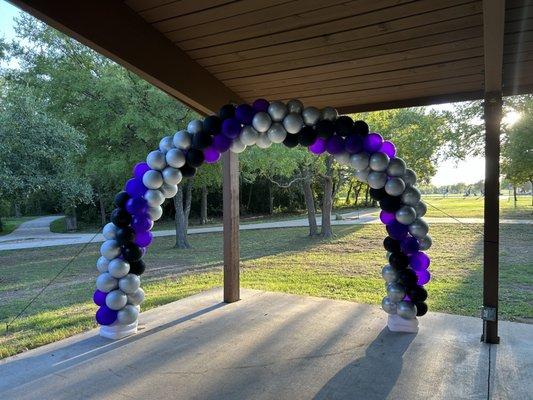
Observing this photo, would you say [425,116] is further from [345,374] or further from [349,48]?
[345,374]

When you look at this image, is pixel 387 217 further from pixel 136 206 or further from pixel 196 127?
pixel 136 206

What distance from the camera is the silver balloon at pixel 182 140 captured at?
13.3 feet

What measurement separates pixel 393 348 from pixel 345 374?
2.31 feet

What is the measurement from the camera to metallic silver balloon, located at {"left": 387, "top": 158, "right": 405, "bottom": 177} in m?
3.90

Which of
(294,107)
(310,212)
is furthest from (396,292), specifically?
(310,212)

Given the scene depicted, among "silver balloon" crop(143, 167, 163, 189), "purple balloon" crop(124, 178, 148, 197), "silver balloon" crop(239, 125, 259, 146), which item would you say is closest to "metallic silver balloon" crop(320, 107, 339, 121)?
"silver balloon" crop(239, 125, 259, 146)

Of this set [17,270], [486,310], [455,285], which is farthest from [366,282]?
[17,270]

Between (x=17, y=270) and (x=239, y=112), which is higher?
(x=239, y=112)

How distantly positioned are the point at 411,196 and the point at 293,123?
131 cm

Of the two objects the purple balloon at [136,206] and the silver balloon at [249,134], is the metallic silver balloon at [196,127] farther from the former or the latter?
the purple balloon at [136,206]

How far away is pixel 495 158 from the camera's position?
12.1ft

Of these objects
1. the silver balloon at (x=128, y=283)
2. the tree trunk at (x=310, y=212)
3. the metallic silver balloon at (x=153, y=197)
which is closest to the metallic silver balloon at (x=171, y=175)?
the metallic silver balloon at (x=153, y=197)

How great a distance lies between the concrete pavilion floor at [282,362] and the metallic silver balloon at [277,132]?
6.36 feet

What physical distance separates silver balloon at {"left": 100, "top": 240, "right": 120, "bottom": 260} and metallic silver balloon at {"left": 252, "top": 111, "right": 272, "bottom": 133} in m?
1.78
